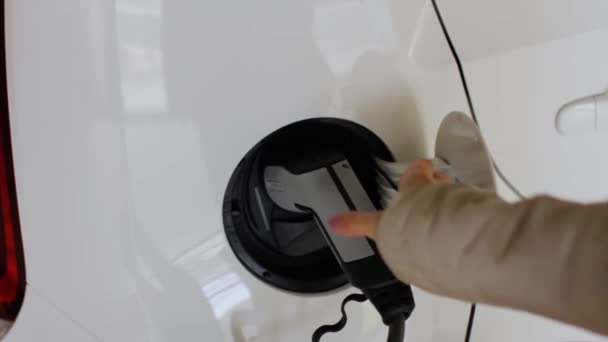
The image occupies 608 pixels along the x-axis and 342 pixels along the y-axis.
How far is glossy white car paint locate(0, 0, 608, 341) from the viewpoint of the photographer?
20.7 inches

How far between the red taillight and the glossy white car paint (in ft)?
0.03

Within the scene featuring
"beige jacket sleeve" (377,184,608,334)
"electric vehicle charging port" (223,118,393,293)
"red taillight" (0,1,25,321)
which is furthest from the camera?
"electric vehicle charging port" (223,118,393,293)

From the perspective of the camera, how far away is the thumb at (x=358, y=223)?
436 mm

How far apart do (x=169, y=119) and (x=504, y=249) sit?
12.3 inches

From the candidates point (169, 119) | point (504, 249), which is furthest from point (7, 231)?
point (504, 249)

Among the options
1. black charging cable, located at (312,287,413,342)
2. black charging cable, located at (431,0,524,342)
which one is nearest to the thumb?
black charging cable, located at (312,287,413,342)

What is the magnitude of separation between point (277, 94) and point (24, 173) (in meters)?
0.23

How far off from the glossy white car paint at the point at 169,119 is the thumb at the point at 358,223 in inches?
6.7

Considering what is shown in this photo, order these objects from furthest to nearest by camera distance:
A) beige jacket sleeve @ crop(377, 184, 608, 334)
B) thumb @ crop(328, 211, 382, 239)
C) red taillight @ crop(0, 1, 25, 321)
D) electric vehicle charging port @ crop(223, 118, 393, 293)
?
electric vehicle charging port @ crop(223, 118, 393, 293), red taillight @ crop(0, 1, 25, 321), thumb @ crop(328, 211, 382, 239), beige jacket sleeve @ crop(377, 184, 608, 334)

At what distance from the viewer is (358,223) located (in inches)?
17.5

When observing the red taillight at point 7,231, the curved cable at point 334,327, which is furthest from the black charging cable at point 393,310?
the red taillight at point 7,231

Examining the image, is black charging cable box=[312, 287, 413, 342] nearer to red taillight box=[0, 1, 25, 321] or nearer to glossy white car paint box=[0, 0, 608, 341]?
glossy white car paint box=[0, 0, 608, 341]

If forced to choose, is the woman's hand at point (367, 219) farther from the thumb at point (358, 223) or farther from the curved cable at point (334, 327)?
the curved cable at point (334, 327)

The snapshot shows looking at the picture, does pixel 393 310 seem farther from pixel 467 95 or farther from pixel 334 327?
pixel 467 95
